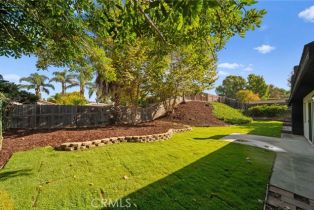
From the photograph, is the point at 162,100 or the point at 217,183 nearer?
the point at 217,183

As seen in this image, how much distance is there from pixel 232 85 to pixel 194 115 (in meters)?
48.5

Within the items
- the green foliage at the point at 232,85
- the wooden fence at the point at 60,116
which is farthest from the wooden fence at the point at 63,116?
the green foliage at the point at 232,85

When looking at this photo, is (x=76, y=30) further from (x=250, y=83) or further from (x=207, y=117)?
(x=250, y=83)

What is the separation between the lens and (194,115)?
21328 millimetres

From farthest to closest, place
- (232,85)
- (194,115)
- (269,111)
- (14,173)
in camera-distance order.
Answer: (232,85)
(269,111)
(194,115)
(14,173)

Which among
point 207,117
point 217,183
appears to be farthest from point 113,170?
point 207,117

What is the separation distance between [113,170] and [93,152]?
1.99 m

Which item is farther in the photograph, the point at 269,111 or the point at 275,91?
the point at 275,91

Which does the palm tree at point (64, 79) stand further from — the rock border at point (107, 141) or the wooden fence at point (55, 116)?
the rock border at point (107, 141)

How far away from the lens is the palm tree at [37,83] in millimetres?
35938

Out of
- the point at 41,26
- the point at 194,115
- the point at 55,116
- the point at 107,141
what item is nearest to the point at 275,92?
the point at 194,115

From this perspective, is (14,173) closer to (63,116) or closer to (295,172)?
(295,172)

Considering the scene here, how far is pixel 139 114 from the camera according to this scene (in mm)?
19016

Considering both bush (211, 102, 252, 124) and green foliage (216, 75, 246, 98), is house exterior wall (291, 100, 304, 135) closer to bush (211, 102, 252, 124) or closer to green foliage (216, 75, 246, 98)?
bush (211, 102, 252, 124)
